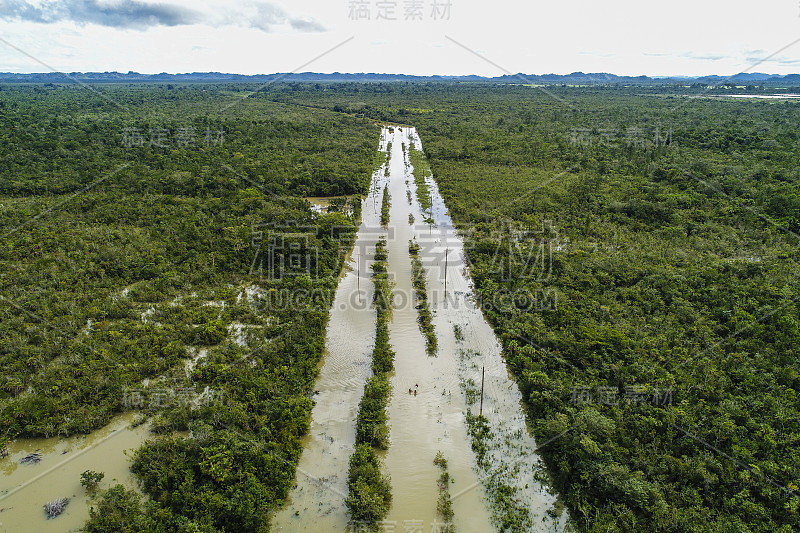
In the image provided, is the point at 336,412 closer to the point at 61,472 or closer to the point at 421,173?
the point at 61,472

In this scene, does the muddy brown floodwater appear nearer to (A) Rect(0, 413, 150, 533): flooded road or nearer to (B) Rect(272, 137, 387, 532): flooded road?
(B) Rect(272, 137, 387, 532): flooded road

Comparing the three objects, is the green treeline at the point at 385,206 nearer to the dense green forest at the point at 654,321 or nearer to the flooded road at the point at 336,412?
the dense green forest at the point at 654,321

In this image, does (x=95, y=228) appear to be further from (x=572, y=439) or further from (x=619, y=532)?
(x=619, y=532)

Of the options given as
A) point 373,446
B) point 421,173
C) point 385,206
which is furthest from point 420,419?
point 421,173

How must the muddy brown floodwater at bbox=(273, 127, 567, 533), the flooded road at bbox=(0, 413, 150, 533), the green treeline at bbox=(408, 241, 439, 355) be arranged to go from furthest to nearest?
1. the green treeline at bbox=(408, 241, 439, 355)
2. the muddy brown floodwater at bbox=(273, 127, 567, 533)
3. the flooded road at bbox=(0, 413, 150, 533)

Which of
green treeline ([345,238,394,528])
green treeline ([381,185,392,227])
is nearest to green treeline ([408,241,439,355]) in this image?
green treeline ([345,238,394,528])

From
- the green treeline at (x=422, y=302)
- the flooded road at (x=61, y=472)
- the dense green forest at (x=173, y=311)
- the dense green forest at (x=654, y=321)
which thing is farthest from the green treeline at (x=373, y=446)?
the flooded road at (x=61, y=472)
